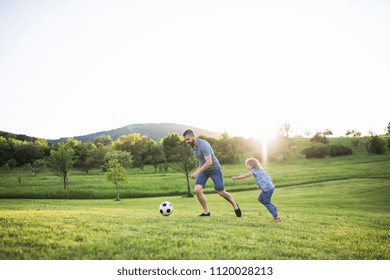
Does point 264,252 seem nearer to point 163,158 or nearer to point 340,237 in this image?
point 340,237

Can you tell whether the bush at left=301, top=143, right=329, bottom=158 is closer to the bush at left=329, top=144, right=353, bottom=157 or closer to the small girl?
the bush at left=329, top=144, right=353, bottom=157

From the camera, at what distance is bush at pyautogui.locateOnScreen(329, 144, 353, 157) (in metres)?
76.9

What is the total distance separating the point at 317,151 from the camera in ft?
254

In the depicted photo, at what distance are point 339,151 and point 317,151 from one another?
547cm

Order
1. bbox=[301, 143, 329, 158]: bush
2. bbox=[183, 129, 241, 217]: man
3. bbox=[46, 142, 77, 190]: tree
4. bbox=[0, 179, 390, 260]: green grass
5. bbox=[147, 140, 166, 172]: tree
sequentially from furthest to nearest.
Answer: bbox=[301, 143, 329, 158]: bush
bbox=[147, 140, 166, 172]: tree
bbox=[46, 142, 77, 190]: tree
bbox=[183, 129, 241, 217]: man
bbox=[0, 179, 390, 260]: green grass

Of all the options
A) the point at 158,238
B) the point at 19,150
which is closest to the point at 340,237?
the point at 158,238

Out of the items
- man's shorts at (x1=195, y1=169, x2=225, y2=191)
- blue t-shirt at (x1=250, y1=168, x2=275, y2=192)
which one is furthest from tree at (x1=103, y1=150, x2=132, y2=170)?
blue t-shirt at (x1=250, y1=168, x2=275, y2=192)

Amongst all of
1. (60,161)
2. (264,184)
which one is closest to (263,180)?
(264,184)

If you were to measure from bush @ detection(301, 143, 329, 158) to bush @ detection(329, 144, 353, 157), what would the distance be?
1.24 m

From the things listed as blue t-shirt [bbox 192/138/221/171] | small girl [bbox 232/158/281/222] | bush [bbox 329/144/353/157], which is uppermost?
blue t-shirt [bbox 192/138/221/171]

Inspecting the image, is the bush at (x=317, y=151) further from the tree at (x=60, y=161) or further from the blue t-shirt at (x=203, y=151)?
the blue t-shirt at (x=203, y=151)

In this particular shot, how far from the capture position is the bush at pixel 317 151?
253 ft

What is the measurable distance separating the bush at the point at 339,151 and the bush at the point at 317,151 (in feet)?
4.07
